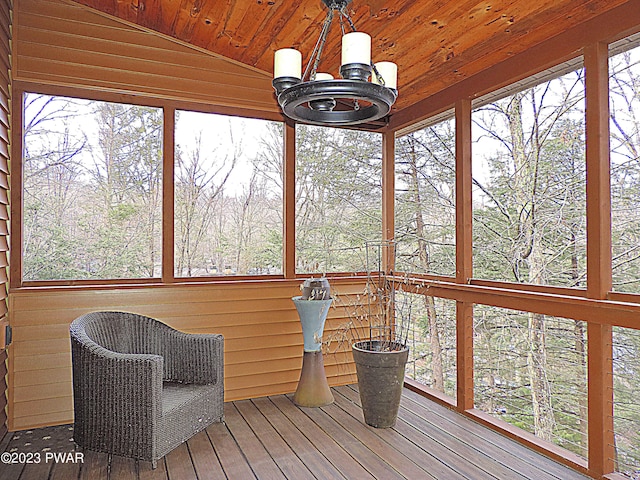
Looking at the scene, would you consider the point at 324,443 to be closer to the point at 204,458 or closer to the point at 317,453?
the point at 317,453

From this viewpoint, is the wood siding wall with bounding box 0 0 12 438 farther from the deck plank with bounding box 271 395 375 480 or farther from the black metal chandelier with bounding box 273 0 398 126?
the black metal chandelier with bounding box 273 0 398 126

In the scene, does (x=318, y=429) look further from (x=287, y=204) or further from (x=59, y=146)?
(x=59, y=146)

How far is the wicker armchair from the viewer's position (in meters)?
2.75

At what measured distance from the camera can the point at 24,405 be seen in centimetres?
345

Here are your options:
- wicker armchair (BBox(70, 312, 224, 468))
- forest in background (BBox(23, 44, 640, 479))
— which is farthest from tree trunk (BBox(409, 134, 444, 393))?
wicker armchair (BBox(70, 312, 224, 468))

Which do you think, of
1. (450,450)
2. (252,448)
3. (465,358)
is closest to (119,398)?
(252,448)

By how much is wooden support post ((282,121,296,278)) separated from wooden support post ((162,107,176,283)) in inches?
38.2

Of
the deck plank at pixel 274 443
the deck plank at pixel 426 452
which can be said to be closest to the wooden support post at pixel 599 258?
the deck plank at pixel 426 452

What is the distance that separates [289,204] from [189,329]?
4.49 ft

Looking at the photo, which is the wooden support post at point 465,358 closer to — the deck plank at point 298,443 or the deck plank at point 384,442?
the deck plank at point 384,442

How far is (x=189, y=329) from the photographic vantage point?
13.0 feet

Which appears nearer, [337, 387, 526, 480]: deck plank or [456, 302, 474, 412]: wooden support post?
[337, 387, 526, 480]: deck plank

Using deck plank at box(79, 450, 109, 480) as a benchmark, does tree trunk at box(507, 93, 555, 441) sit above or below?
above

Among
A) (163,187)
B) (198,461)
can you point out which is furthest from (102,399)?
(163,187)
